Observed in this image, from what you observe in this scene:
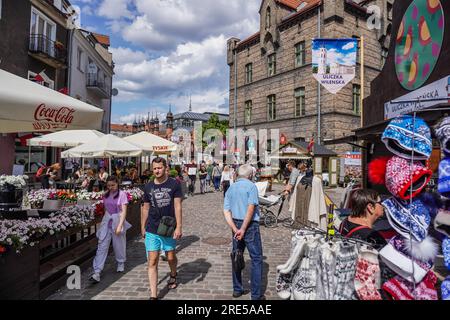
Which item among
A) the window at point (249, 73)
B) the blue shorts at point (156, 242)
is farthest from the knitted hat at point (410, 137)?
the window at point (249, 73)

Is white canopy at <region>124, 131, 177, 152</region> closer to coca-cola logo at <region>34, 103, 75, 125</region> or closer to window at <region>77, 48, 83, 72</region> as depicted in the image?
coca-cola logo at <region>34, 103, 75, 125</region>

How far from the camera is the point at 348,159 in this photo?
74.9ft

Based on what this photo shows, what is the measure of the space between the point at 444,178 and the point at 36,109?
398 centimetres

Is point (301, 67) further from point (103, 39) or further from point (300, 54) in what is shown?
point (103, 39)

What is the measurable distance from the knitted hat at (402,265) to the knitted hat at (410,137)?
0.85 metres

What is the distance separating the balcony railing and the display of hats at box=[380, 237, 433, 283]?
18.2 metres

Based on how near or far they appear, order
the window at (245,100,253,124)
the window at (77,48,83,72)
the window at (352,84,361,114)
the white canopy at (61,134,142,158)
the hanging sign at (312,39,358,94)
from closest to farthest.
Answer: the white canopy at (61,134,142,158)
the hanging sign at (312,39,358,94)
the window at (77,48,83,72)
the window at (352,84,361,114)
the window at (245,100,253,124)

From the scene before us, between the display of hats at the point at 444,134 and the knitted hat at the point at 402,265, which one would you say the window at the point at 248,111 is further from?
the knitted hat at the point at 402,265

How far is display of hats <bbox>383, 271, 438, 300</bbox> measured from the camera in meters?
2.60

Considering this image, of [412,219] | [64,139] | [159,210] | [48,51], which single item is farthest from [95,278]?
[48,51]

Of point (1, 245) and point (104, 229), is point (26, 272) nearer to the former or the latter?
point (1, 245)

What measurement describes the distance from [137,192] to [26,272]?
14.2 feet

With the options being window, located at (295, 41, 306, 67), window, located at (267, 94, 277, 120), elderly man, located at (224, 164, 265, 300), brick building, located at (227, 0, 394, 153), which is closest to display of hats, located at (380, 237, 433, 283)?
elderly man, located at (224, 164, 265, 300)

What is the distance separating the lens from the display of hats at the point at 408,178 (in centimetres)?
271
